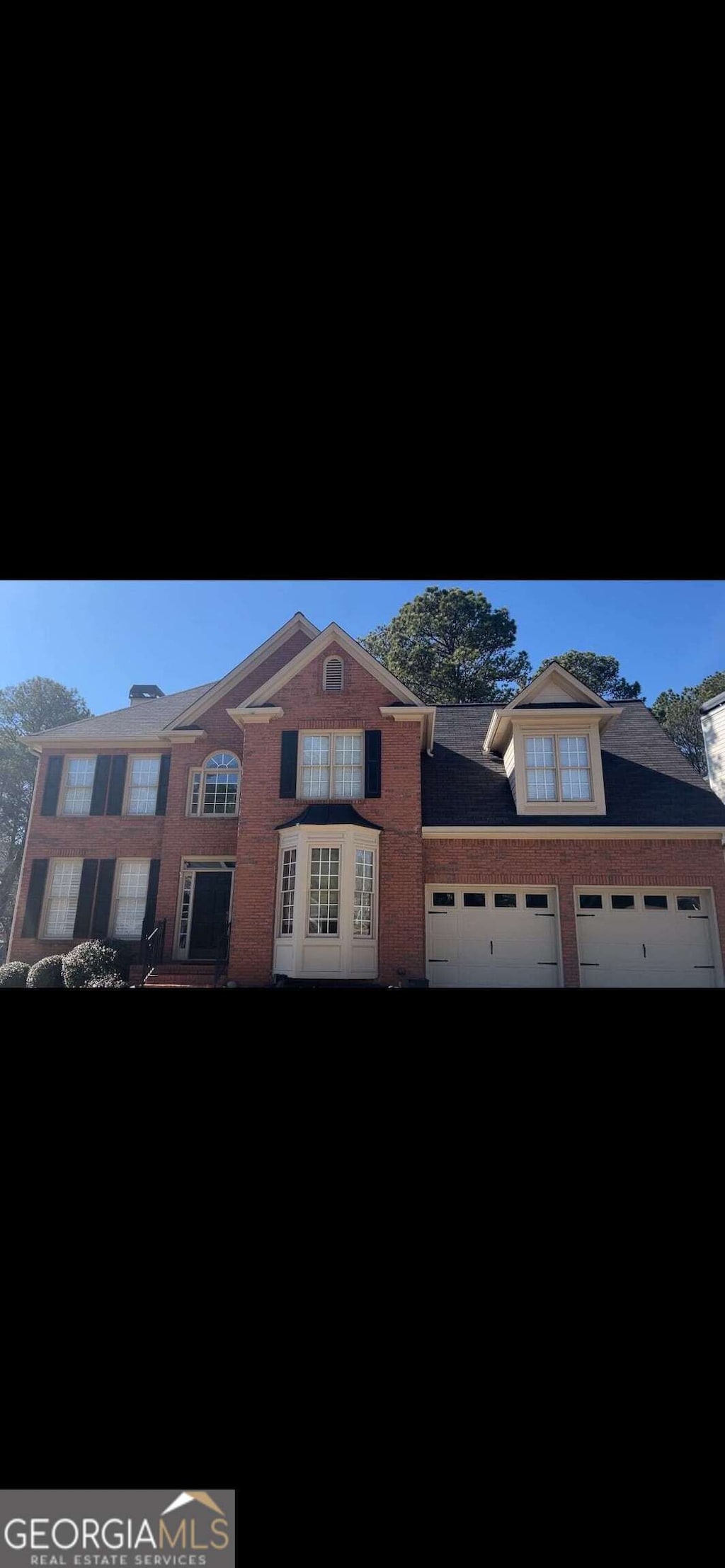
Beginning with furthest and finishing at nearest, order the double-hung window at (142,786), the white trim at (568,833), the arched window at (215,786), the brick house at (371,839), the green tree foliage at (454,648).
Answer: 1. the green tree foliage at (454,648)
2. the double-hung window at (142,786)
3. the arched window at (215,786)
4. the white trim at (568,833)
5. the brick house at (371,839)

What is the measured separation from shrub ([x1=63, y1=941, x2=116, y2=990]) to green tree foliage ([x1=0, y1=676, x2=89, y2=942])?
38.6 feet

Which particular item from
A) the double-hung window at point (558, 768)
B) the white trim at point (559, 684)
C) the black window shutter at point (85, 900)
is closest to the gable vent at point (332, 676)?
the white trim at point (559, 684)

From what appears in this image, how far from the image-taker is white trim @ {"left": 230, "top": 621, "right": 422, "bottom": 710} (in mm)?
12797

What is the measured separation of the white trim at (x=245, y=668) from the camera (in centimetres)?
1387

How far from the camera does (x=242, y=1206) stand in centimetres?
143

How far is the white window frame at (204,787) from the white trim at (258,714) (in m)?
0.98

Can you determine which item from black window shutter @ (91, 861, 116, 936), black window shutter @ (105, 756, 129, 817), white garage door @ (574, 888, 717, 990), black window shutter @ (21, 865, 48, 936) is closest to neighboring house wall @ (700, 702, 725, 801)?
Result: white garage door @ (574, 888, 717, 990)

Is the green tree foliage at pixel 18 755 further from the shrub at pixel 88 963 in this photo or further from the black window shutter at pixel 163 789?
the shrub at pixel 88 963

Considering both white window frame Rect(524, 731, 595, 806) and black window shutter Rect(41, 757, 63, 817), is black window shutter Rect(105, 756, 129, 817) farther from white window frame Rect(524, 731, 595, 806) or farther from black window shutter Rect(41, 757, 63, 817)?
white window frame Rect(524, 731, 595, 806)

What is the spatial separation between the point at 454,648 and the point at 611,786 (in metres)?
12.7

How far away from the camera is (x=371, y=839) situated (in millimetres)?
11797

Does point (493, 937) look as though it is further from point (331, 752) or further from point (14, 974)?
point (14, 974)
